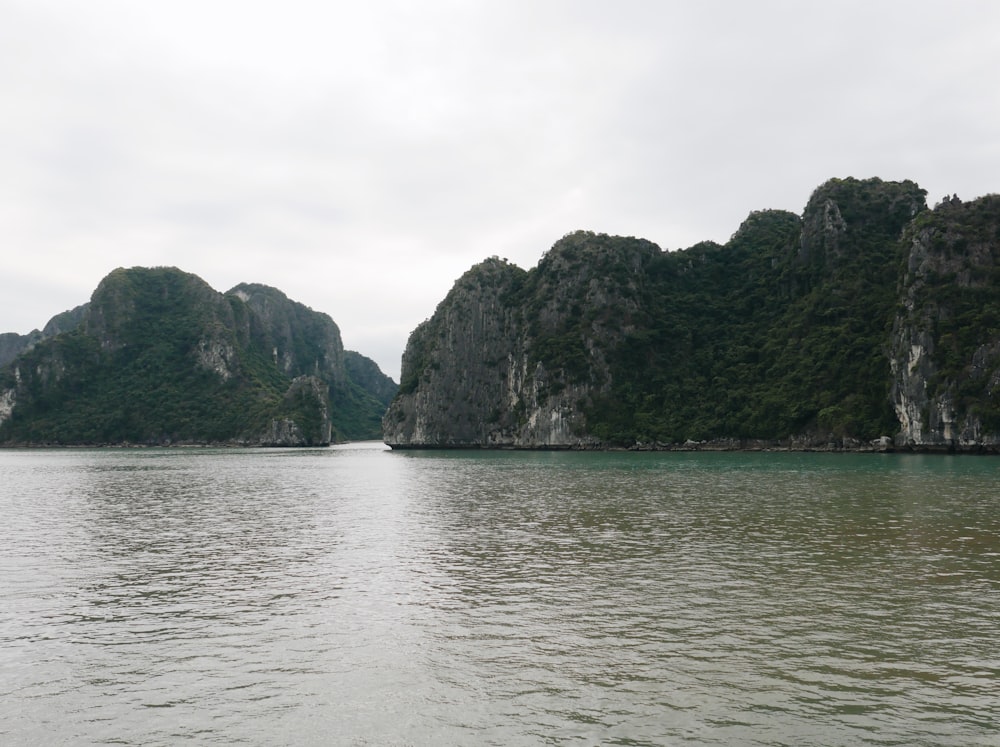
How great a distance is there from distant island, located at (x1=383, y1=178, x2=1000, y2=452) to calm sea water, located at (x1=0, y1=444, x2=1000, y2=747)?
306ft

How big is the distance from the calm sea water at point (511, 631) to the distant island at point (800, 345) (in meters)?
93.4

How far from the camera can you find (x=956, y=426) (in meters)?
106

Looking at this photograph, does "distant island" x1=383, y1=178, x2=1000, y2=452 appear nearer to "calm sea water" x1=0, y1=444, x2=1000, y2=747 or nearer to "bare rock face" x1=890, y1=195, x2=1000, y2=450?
"bare rock face" x1=890, y1=195, x2=1000, y2=450

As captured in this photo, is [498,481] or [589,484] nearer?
[589,484]

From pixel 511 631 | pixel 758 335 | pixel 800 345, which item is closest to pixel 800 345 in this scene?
pixel 800 345

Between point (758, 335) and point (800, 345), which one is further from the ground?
point (758, 335)

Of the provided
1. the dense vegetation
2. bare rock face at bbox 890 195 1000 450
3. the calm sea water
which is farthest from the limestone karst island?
the calm sea water

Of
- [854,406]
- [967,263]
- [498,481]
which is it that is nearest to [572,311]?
[854,406]

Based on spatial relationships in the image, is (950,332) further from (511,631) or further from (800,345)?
(511,631)

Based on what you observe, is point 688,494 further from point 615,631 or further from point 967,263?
point 967,263

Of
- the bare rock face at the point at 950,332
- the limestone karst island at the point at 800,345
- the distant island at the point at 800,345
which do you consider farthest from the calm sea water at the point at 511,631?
the distant island at the point at 800,345

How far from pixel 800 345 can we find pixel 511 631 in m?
156

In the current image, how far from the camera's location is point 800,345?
15488cm

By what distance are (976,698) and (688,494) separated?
3837 centimetres
